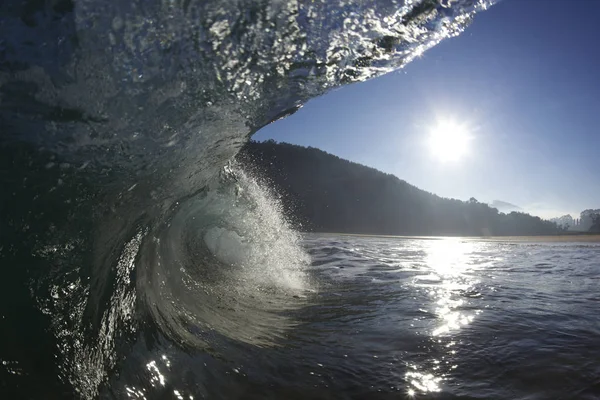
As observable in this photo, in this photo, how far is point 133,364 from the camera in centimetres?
179

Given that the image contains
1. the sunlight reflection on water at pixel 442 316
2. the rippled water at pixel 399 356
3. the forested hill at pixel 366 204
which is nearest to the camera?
the rippled water at pixel 399 356

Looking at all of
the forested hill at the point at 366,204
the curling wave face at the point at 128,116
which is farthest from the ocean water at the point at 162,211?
the forested hill at the point at 366,204

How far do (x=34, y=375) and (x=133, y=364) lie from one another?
1.69 ft

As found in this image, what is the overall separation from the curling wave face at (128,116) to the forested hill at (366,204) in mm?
41973

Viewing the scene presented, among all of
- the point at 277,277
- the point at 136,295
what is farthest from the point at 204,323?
the point at 277,277

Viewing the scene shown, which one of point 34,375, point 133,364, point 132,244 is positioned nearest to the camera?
point 34,375

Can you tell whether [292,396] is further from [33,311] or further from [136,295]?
[136,295]

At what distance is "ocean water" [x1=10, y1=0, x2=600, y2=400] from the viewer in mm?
A: 1362

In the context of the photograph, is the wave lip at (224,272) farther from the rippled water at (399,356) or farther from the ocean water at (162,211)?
the rippled water at (399,356)

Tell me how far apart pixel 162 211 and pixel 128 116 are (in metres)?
1.64

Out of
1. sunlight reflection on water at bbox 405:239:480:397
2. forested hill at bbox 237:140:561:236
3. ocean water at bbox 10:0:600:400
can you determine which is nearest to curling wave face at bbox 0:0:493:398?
ocean water at bbox 10:0:600:400

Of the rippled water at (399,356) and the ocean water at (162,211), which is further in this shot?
the rippled water at (399,356)

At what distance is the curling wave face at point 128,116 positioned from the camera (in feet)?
4.39

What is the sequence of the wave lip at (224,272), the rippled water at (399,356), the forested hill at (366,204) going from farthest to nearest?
the forested hill at (366,204)
the wave lip at (224,272)
the rippled water at (399,356)
